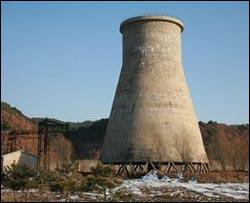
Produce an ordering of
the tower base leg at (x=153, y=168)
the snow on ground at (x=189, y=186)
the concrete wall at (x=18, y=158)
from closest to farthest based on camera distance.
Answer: the snow on ground at (x=189, y=186) < the concrete wall at (x=18, y=158) < the tower base leg at (x=153, y=168)

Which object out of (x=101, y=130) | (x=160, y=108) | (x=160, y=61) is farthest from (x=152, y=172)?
(x=101, y=130)

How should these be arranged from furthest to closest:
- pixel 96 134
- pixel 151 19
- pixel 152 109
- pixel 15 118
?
pixel 15 118, pixel 96 134, pixel 151 19, pixel 152 109

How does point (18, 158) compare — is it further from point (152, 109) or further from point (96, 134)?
point (96, 134)

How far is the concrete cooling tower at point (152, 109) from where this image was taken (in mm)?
27266

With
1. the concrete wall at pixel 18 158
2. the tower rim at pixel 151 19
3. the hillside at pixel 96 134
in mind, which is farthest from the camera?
the hillside at pixel 96 134

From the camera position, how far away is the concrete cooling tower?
27266mm

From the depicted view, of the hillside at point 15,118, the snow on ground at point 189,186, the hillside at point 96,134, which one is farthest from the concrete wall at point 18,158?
the hillside at point 15,118


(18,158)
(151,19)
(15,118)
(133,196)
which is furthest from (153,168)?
(15,118)

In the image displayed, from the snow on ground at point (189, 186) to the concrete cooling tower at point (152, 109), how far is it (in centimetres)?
284

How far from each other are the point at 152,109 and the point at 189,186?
8.26 meters

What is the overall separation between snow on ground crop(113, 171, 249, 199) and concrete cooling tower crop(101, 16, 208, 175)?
9.32 ft

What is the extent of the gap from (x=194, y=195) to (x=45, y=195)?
513cm

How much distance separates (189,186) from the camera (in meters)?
20.2

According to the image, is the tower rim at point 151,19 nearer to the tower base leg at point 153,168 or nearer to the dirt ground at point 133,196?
the tower base leg at point 153,168
